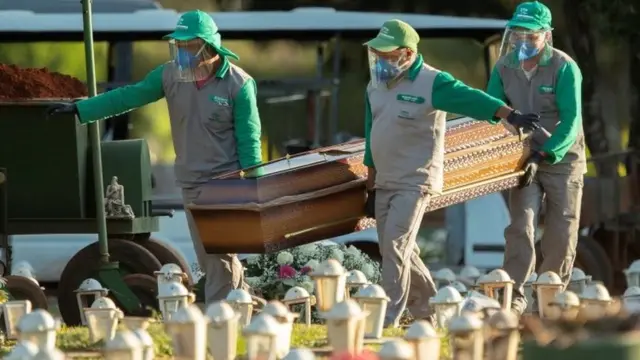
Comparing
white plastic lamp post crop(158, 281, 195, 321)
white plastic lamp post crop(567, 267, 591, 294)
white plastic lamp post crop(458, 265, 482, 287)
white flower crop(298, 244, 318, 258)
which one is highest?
white plastic lamp post crop(158, 281, 195, 321)

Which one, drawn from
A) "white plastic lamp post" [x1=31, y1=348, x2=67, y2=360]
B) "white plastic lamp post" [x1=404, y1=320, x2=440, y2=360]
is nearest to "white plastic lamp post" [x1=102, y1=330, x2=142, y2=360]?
"white plastic lamp post" [x1=31, y1=348, x2=67, y2=360]

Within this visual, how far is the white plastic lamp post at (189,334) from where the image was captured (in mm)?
8555

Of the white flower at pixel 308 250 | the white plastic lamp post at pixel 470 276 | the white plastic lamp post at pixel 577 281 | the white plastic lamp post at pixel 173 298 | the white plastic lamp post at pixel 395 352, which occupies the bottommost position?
the white plastic lamp post at pixel 470 276

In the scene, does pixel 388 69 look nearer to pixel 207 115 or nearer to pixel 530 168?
pixel 207 115

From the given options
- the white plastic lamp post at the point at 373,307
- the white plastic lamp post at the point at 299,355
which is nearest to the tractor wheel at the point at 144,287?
the white plastic lamp post at the point at 373,307

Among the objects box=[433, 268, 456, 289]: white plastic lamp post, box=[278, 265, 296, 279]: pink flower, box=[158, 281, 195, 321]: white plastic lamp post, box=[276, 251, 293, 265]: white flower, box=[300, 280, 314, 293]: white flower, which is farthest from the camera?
box=[433, 268, 456, 289]: white plastic lamp post

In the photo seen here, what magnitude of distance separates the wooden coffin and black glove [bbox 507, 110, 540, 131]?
1062 mm

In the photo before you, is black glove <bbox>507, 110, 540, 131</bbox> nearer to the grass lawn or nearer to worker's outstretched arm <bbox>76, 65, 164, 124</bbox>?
the grass lawn

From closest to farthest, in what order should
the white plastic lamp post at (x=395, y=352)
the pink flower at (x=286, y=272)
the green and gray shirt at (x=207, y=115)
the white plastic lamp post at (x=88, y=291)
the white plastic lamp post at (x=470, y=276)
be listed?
the white plastic lamp post at (x=395, y=352), the green and gray shirt at (x=207, y=115), the white plastic lamp post at (x=88, y=291), the pink flower at (x=286, y=272), the white plastic lamp post at (x=470, y=276)

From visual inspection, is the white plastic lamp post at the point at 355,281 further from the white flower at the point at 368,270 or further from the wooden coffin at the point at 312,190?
the white flower at the point at 368,270

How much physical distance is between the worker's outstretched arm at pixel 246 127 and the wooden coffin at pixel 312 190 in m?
0.08

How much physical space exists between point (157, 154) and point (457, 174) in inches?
293

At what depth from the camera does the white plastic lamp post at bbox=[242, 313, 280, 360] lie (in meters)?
8.59

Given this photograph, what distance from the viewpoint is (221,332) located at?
886cm
